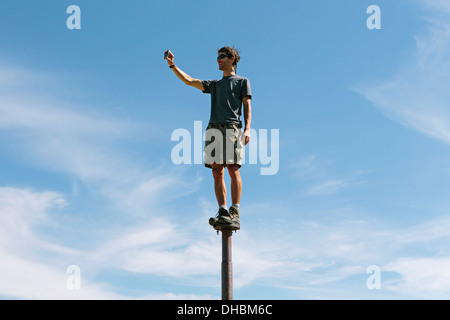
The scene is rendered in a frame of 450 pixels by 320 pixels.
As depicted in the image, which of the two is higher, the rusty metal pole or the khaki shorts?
the khaki shorts

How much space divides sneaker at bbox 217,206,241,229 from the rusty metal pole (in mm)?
175

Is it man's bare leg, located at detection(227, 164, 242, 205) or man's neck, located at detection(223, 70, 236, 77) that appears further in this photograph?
man's neck, located at detection(223, 70, 236, 77)

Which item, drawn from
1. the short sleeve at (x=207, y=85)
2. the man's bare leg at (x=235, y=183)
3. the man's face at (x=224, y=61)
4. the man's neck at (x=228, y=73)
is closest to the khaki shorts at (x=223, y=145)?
the man's bare leg at (x=235, y=183)

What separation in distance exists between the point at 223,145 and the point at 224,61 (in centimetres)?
203

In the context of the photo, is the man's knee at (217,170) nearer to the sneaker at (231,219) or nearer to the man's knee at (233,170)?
the man's knee at (233,170)

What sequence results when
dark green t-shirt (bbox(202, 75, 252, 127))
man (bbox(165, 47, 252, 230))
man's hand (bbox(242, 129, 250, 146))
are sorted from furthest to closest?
dark green t-shirt (bbox(202, 75, 252, 127)) < man's hand (bbox(242, 129, 250, 146)) < man (bbox(165, 47, 252, 230))

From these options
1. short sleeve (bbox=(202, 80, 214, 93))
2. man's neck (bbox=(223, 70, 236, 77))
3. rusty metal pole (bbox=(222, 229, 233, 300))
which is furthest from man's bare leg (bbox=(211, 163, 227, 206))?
man's neck (bbox=(223, 70, 236, 77))

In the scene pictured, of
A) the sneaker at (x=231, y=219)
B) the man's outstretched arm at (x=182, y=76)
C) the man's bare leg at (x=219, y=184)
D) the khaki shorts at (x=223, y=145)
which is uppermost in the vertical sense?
the man's outstretched arm at (x=182, y=76)

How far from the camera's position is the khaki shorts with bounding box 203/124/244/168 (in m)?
10.6

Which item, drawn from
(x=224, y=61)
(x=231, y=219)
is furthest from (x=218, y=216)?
(x=224, y=61)

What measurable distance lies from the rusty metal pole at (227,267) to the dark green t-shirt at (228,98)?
96.0 inches

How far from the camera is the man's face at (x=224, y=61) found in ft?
37.1

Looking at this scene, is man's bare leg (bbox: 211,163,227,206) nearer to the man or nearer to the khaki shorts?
the man
